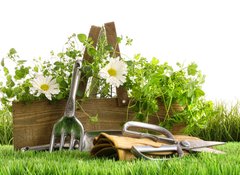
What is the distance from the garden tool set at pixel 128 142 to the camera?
223 centimetres

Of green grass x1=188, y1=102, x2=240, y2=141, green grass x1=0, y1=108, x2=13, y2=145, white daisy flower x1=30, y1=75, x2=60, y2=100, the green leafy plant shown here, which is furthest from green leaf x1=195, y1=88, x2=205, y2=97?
green grass x1=0, y1=108, x2=13, y2=145

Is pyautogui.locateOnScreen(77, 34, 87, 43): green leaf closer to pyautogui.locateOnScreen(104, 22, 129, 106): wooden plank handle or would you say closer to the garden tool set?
pyautogui.locateOnScreen(104, 22, 129, 106): wooden plank handle

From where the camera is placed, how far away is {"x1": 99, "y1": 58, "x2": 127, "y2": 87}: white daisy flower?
2902mm

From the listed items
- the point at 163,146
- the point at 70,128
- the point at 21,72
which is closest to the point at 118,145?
the point at 163,146

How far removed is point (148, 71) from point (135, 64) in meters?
0.10

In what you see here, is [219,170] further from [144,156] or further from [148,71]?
[148,71]

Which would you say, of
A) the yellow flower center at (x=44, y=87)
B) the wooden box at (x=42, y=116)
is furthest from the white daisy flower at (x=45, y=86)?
the wooden box at (x=42, y=116)

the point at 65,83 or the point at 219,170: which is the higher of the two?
the point at 65,83

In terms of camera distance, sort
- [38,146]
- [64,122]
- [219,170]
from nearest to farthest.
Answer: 1. [219,170]
2. [64,122]
3. [38,146]

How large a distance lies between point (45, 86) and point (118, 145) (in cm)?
95

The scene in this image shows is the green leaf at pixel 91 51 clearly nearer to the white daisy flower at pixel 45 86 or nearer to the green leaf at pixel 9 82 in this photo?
the white daisy flower at pixel 45 86

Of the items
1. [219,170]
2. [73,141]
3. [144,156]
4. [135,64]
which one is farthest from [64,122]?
[219,170]

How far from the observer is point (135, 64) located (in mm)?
3104

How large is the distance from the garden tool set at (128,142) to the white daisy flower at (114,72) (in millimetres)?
178
